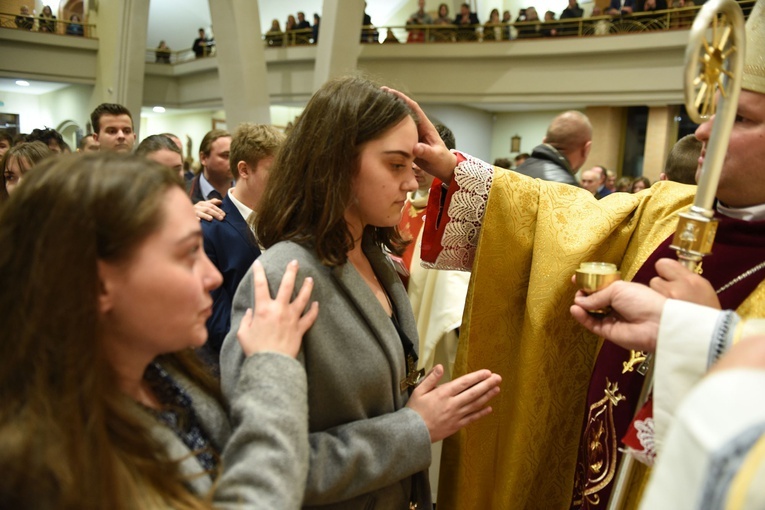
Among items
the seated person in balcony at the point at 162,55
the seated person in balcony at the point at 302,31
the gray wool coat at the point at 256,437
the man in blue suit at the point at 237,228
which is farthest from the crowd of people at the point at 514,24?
the gray wool coat at the point at 256,437

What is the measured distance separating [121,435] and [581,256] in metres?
1.36

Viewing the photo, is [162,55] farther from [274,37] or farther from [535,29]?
[535,29]

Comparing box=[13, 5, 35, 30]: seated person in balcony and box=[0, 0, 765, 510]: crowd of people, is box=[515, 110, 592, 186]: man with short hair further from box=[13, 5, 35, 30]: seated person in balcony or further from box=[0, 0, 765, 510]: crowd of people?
box=[13, 5, 35, 30]: seated person in balcony

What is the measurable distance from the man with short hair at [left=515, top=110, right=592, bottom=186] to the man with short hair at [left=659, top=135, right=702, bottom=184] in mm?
788

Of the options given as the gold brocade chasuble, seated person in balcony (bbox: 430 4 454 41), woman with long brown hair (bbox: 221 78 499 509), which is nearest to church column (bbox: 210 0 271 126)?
seated person in balcony (bbox: 430 4 454 41)

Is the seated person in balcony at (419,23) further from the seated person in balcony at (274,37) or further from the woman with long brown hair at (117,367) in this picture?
the woman with long brown hair at (117,367)

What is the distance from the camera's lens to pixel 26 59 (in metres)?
12.9

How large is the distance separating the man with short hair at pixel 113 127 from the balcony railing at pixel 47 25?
990 cm

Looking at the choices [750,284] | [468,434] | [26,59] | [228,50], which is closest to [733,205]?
[750,284]

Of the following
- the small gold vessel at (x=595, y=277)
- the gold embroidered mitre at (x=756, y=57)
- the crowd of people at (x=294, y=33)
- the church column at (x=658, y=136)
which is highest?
the crowd of people at (x=294, y=33)

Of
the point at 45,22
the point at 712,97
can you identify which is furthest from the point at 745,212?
the point at 45,22

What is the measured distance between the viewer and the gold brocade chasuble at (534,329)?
6.05 feet

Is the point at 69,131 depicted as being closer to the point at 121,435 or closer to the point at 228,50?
the point at 228,50

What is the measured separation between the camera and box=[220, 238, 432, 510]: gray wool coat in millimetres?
1290
